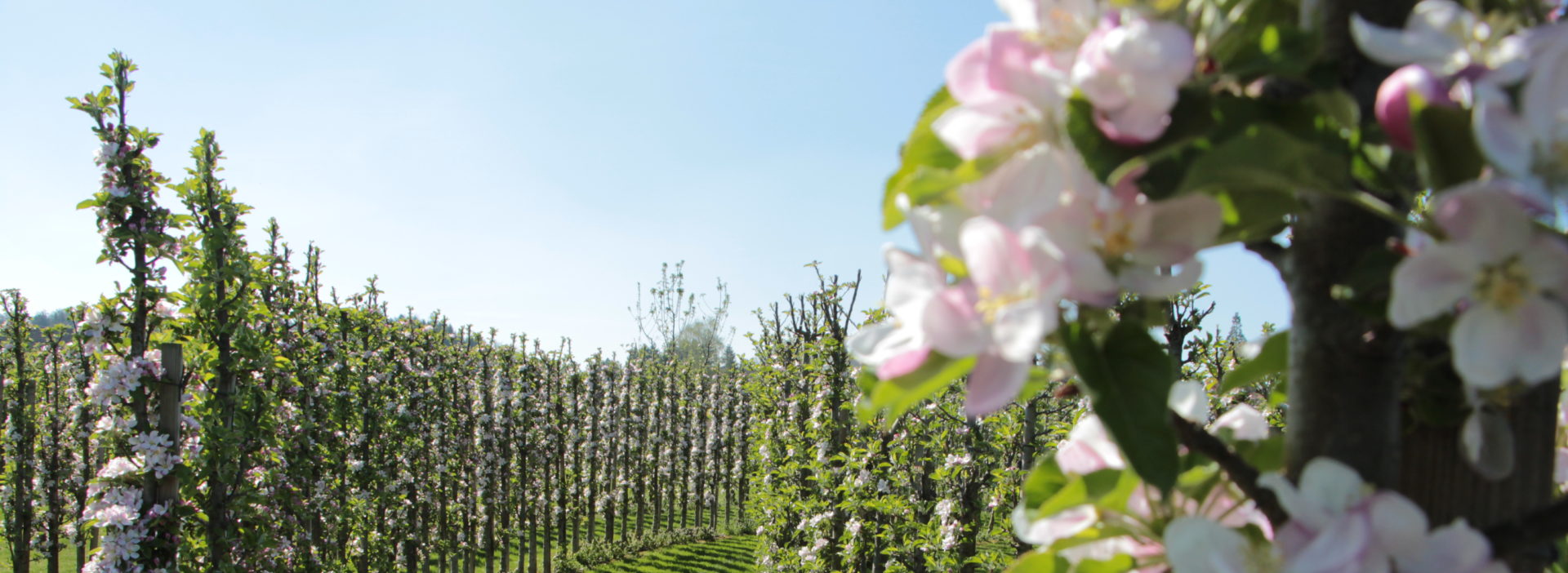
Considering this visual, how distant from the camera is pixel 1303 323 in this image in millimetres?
602

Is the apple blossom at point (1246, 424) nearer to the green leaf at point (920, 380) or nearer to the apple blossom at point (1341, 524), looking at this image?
the apple blossom at point (1341, 524)

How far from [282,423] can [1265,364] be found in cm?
805

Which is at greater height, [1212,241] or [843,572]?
[1212,241]

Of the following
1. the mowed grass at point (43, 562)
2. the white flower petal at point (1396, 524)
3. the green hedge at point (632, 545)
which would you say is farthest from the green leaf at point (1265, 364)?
the mowed grass at point (43, 562)

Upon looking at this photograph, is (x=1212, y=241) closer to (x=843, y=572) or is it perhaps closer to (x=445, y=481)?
(x=843, y=572)

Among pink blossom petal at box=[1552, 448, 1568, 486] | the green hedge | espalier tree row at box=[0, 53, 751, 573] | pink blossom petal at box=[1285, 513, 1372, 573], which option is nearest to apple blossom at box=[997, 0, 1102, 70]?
pink blossom petal at box=[1285, 513, 1372, 573]

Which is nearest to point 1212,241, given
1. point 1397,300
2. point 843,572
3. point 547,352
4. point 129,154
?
point 1397,300

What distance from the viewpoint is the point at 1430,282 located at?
45 centimetres

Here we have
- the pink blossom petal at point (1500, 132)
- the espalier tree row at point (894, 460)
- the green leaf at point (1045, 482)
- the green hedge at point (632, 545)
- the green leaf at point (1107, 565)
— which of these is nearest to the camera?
the pink blossom petal at point (1500, 132)

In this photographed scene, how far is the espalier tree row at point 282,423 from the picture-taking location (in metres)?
4.30

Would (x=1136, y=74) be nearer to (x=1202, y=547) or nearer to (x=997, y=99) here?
(x=997, y=99)

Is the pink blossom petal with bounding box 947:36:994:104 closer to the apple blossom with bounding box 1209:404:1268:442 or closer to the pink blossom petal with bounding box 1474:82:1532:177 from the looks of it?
the pink blossom petal with bounding box 1474:82:1532:177

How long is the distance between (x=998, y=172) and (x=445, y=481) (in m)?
14.0

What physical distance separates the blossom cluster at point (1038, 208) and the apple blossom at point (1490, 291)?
0.11m
